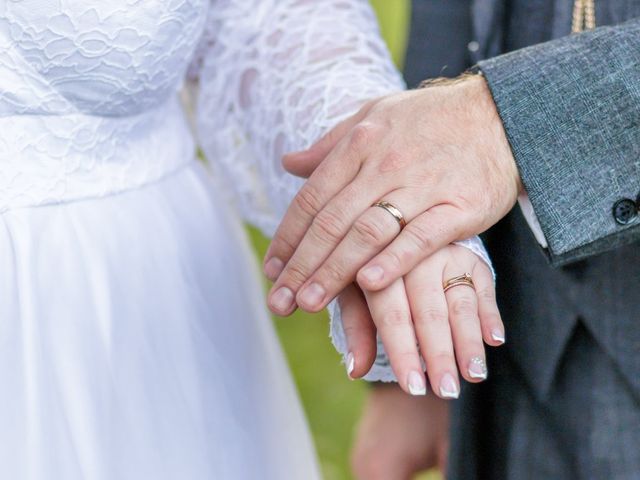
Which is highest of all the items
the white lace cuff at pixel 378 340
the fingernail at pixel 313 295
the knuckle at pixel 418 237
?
the knuckle at pixel 418 237

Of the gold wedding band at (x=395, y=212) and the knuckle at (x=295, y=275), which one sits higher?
the gold wedding band at (x=395, y=212)

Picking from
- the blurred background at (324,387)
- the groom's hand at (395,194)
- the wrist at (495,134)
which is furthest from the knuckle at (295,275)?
the blurred background at (324,387)

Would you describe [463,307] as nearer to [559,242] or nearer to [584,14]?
[559,242]

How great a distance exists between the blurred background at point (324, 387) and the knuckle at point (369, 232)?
188 cm

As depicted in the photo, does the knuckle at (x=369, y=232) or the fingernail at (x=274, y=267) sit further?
the fingernail at (x=274, y=267)

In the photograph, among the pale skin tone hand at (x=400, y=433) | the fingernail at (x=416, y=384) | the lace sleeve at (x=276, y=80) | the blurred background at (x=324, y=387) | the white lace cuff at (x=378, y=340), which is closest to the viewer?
the fingernail at (x=416, y=384)

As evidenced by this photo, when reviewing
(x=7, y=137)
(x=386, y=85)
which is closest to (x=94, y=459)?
(x=7, y=137)

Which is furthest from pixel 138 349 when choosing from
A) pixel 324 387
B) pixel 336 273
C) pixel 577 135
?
pixel 324 387

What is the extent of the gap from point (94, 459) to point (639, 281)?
0.70 m

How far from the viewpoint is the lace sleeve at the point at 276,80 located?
1.06 metres

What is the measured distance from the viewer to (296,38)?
109cm

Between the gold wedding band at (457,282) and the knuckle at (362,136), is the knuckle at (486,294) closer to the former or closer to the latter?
the gold wedding band at (457,282)

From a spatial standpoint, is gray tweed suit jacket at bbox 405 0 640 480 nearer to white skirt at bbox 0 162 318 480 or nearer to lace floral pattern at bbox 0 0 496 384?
lace floral pattern at bbox 0 0 496 384

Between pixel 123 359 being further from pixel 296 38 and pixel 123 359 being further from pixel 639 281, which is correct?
pixel 639 281
